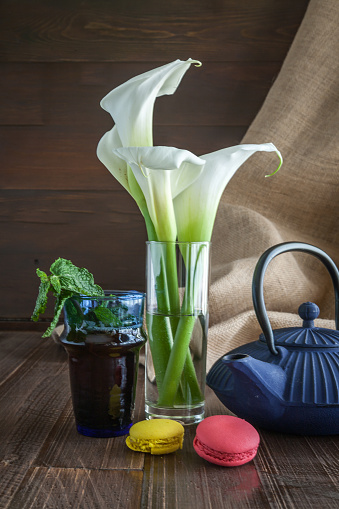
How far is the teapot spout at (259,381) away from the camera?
559 millimetres

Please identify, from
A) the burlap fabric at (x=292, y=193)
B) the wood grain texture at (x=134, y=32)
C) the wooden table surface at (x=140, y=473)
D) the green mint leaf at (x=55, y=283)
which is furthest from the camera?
the wood grain texture at (x=134, y=32)

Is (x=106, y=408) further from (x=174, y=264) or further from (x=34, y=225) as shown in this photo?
(x=34, y=225)

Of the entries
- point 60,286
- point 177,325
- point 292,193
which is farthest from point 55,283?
point 292,193

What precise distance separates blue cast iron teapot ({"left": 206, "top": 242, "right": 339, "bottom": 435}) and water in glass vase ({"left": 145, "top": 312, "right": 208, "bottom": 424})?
4 cm

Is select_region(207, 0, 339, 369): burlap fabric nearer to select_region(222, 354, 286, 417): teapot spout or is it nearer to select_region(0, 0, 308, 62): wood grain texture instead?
select_region(0, 0, 308, 62): wood grain texture

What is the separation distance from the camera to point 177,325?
23.9 inches

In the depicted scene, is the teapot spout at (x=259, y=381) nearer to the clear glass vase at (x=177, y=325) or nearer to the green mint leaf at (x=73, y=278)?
the clear glass vase at (x=177, y=325)

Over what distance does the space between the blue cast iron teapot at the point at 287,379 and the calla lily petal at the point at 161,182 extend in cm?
12

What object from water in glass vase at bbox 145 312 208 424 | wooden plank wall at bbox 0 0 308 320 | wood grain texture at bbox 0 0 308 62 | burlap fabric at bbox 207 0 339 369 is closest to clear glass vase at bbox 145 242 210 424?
water in glass vase at bbox 145 312 208 424

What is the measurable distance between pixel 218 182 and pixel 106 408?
0.89ft

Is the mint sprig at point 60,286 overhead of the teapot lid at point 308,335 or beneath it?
overhead

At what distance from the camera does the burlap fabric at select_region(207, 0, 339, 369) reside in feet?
3.45

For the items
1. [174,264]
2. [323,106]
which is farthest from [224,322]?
[323,106]

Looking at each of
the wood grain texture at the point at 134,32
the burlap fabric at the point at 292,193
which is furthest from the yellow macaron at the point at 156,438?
the wood grain texture at the point at 134,32
